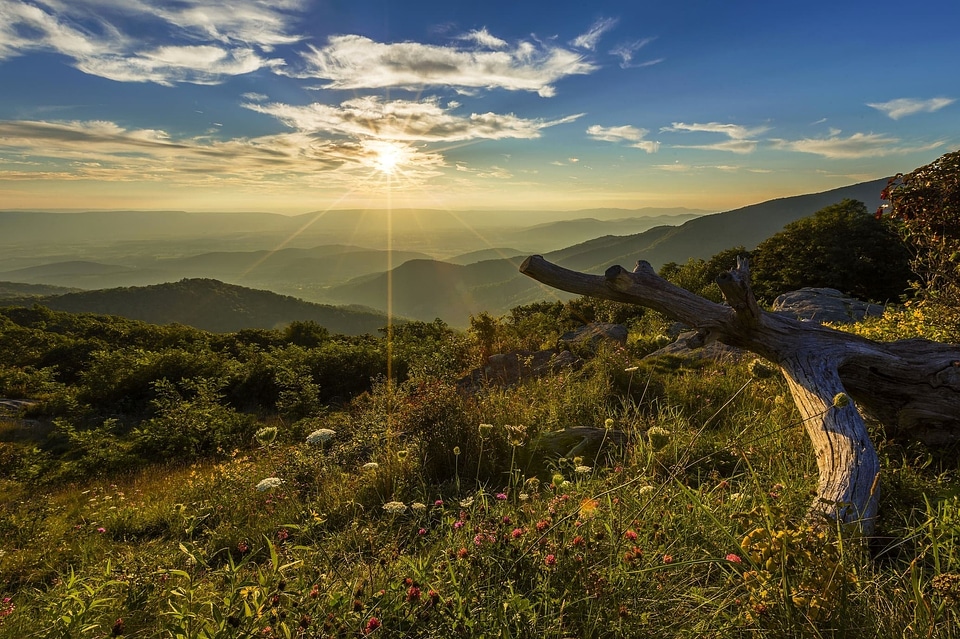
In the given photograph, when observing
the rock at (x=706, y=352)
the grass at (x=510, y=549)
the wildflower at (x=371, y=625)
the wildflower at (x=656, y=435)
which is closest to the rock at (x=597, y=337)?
the rock at (x=706, y=352)

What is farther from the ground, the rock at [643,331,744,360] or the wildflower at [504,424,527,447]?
the wildflower at [504,424,527,447]

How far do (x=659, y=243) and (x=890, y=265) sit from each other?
560 feet

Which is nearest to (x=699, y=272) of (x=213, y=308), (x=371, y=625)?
(x=371, y=625)

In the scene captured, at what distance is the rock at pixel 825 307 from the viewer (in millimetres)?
10386

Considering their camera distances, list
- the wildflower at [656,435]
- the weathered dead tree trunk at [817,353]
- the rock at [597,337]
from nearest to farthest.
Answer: the wildflower at [656,435] < the weathered dead tree trunk at [817,353] < the rock at [597,337]

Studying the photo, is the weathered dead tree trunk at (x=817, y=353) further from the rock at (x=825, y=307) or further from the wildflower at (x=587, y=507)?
the rock at (x=825, y=307)

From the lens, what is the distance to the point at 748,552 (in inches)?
70.7

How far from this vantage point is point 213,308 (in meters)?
108

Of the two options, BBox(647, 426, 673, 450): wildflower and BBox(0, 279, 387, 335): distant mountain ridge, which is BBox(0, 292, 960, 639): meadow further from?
BBox(0, 279, 387, 335): distant mountain ridge

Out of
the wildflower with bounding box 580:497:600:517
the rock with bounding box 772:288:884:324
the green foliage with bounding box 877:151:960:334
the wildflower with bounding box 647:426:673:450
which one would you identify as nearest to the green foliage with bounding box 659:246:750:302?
the rock with bounding box 772:288:884:324

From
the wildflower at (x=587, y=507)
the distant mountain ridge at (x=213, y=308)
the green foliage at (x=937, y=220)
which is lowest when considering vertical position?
the distant mountain ridge at (x=213, y=308)

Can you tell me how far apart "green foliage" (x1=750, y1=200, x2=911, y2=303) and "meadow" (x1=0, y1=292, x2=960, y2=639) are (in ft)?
51.1

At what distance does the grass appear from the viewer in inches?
64.7

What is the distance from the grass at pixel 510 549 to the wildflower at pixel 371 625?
0.4 inches
